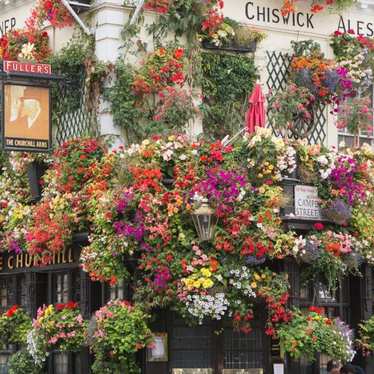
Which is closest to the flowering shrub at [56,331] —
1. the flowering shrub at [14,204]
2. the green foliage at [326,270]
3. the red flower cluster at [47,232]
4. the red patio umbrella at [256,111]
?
the red flower cluster at [47,232]

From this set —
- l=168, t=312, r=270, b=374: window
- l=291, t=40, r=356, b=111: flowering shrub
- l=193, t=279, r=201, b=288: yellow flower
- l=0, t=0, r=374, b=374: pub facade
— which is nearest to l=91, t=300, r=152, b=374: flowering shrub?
l=0, t=0, r=374, b=374: pub facade

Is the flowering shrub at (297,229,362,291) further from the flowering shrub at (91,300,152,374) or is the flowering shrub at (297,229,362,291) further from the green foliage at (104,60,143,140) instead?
the green foliage at (104,60,143,140)

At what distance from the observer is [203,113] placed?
23375mm

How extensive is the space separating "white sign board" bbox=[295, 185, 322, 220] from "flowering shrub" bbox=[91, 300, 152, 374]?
122 inches

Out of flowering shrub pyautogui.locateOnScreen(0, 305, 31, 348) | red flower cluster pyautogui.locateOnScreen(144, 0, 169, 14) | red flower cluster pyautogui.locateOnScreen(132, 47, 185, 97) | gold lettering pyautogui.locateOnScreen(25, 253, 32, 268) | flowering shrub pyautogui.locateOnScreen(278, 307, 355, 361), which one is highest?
red flower cluster pyautogui.locateOnScreen(144, 0, 169, 14)

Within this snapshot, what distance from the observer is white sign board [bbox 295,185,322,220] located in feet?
73.7

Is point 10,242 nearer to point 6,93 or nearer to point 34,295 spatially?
point 34,295

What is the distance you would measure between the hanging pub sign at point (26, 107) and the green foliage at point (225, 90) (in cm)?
271

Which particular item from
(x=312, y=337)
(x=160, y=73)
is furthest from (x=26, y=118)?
(x=312, y=337)

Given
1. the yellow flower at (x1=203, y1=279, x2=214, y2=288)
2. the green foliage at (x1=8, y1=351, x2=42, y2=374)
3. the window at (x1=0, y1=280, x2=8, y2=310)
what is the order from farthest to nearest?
the window at (x1=0, y1=280, x2=8, y2=310), the green foliage at (x1=8, y1=351, x2=42, y2=374), the yellow flower at (x1=203, y1=279, x2=214, y2=288)

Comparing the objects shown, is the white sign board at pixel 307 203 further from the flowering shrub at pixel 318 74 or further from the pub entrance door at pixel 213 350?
the flowering shrub at pixel 318 74

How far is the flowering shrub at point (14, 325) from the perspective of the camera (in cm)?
2447

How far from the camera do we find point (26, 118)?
23172mm

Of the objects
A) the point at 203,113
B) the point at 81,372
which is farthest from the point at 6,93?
the point at 81,372
